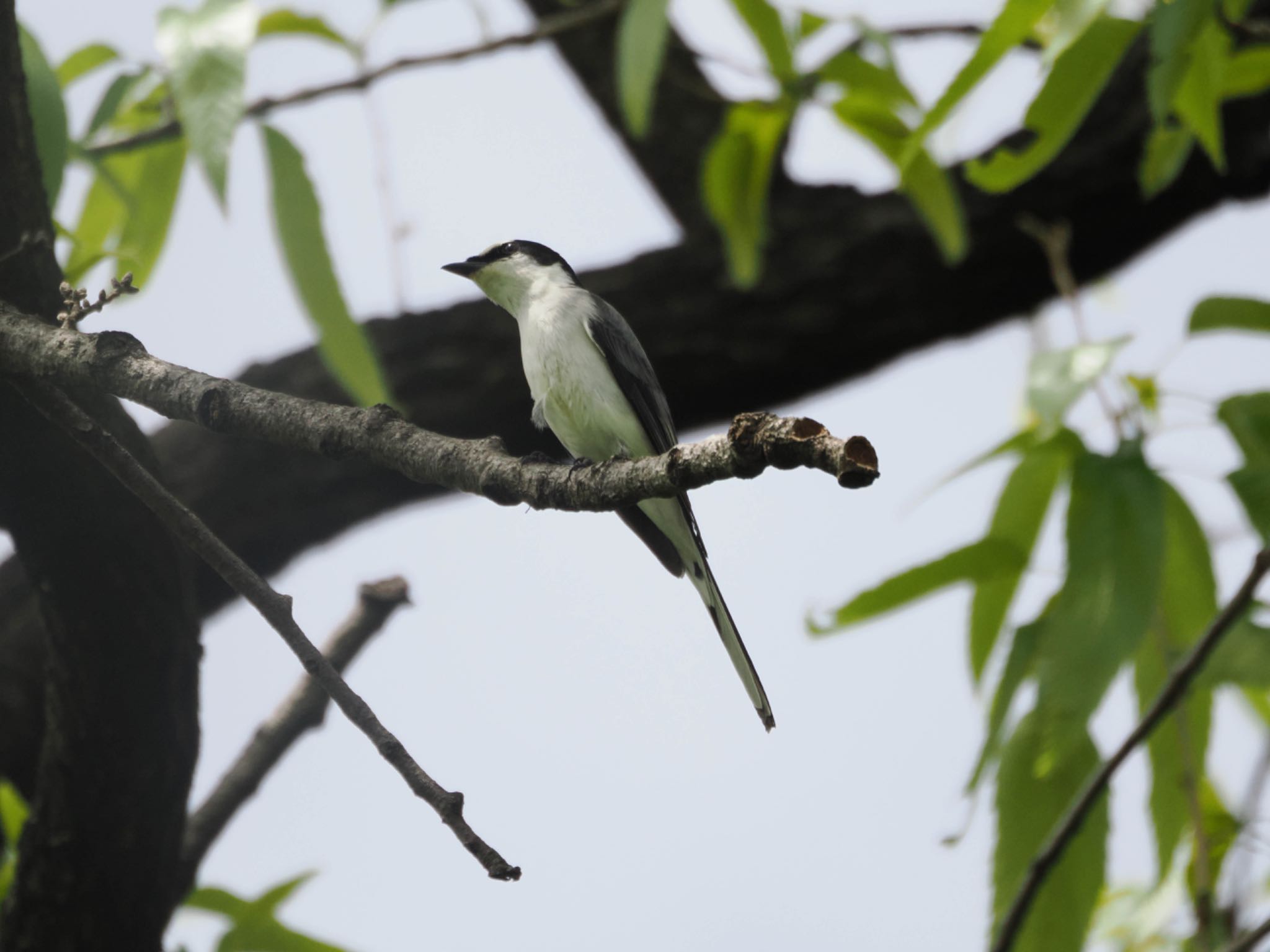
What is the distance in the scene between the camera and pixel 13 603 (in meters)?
3.41

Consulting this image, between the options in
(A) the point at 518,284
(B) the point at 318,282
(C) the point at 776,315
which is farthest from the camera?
(C) the point at 776,315

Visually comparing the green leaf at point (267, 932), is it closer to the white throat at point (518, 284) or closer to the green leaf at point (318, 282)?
the green leaf at point (318, 282)

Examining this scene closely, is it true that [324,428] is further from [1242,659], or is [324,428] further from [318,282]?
[1242,659]

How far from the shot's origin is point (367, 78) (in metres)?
2.87

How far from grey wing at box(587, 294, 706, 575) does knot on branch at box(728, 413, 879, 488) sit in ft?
6.42

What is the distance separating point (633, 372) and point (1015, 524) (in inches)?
62.6

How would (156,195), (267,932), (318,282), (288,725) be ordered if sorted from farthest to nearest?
(288,725) < (156,195) < (267,932) < (318,282)

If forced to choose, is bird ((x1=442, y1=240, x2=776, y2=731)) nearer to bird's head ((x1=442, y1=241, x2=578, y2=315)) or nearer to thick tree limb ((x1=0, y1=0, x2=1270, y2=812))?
bird's head ((x1=442, y1=241, x2=578, y2=315))

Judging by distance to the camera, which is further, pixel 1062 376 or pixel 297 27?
pixel 297 27

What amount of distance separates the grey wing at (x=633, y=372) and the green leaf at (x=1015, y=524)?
1.44 meters

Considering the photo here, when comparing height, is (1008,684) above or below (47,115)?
below

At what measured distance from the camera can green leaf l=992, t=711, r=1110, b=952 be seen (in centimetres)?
177

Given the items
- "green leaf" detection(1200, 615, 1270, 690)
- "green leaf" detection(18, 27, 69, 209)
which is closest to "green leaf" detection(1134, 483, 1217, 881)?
"green leaf" detection(1200, 615, 1270, 690)

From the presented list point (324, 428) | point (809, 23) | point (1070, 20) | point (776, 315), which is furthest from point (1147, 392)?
point (776, 315)
